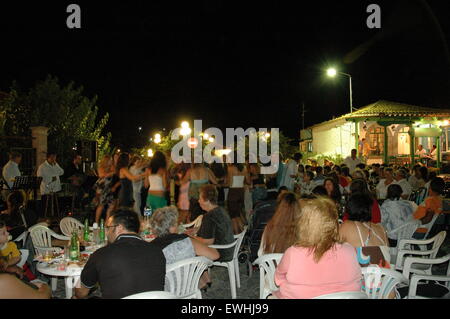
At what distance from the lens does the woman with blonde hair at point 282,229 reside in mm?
4137

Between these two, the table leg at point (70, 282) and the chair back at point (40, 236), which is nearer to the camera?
the table leg at point (70, 282)

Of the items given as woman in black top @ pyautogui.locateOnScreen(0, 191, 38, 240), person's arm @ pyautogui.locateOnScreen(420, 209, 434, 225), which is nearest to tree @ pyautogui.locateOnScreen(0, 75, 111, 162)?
woman in black top @ pyautogui.locateOnScreen(0, 191, 38, 240)

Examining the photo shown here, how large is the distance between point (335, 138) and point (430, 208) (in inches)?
784

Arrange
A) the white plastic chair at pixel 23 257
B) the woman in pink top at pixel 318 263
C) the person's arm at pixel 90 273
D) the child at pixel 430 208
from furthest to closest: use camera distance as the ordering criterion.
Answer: the child at pixel 430 208 < the white plastic chair at pixel 23 257 < the person's arm at pixel 90 273 < the woman in pink top at pixel 318 263

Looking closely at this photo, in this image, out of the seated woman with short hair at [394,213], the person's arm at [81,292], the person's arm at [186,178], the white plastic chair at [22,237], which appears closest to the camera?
the person's arm at [81,292]

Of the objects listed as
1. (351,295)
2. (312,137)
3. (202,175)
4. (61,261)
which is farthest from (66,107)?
(312,137)

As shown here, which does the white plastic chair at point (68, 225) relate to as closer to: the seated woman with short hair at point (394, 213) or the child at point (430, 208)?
the seated woman with short hair at point (394, 213)

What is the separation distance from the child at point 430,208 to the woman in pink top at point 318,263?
338 cm

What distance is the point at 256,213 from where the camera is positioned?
5664 mm

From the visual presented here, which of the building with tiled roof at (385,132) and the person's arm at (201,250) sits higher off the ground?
the building with tiled roof at (385,132)

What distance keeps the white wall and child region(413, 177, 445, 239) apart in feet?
50.6

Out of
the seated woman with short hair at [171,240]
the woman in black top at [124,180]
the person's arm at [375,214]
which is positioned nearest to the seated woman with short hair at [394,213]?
the person's arm at [375,214]

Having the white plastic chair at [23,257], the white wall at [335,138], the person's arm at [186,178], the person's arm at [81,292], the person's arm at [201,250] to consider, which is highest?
the white wall at [335,138]

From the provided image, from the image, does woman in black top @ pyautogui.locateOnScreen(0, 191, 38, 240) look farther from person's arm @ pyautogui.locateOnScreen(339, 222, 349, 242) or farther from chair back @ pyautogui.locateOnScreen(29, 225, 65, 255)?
person's arm @ pyautogui.locateOnScreen(339, 222, 349, 242)
